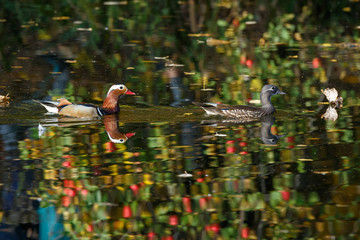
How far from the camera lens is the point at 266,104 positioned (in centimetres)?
1143

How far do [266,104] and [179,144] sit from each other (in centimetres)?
215

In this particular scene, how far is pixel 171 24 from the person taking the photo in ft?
63.0

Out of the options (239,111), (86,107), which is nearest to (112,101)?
(86,107)

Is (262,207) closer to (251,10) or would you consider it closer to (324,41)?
(324,41)

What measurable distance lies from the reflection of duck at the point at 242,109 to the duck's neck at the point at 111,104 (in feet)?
3.54

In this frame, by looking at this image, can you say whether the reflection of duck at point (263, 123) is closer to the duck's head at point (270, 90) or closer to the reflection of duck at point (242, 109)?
the reflection of duck at point (242, 109)

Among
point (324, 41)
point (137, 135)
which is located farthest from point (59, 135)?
point (324, 41)

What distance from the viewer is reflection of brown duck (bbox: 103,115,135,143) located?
10.0 m

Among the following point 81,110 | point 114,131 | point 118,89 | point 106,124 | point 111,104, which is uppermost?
point 118,89

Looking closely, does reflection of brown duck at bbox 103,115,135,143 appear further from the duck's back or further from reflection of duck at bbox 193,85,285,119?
the duck's back

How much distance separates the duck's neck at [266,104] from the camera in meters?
11.4

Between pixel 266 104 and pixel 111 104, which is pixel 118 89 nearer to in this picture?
pixel 111 104

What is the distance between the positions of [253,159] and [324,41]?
27.7 ft

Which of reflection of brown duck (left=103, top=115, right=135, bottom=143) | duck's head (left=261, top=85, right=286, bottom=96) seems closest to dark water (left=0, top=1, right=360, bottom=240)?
reflection of brown duck (left=103, top=115, right=135, bottom=143)
